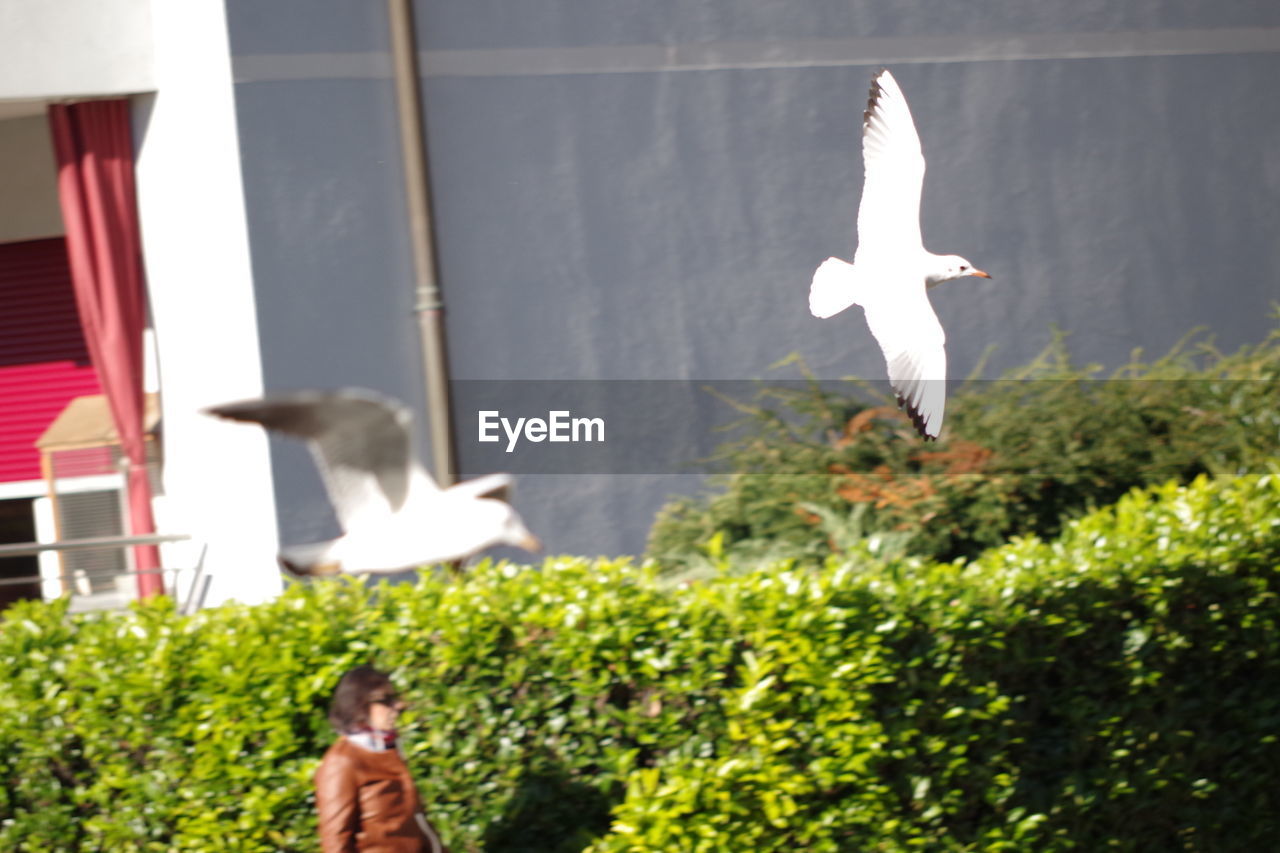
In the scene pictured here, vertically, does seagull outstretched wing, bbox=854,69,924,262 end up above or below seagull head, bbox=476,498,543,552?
above

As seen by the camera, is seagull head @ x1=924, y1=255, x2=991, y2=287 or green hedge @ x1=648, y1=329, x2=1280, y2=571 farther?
green hedge @ x1=648, y1=329, x2=1280, y2=571

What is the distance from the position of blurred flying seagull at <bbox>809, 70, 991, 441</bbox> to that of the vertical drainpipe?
7.49 ft

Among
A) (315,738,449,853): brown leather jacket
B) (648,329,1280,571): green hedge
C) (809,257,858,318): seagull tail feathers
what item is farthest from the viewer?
(648,329,1280,571): green hedge

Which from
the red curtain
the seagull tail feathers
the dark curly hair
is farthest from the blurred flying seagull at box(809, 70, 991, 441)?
the red curtain

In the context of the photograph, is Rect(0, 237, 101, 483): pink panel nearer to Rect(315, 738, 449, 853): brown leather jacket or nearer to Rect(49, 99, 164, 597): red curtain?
Rect(49, 99, 164, 597): red curtain

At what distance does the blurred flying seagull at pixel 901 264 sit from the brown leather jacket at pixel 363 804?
1675mm

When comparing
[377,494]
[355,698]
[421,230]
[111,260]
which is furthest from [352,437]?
[111,260]

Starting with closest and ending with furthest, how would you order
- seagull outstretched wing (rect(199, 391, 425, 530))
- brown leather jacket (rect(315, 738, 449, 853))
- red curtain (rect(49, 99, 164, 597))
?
seagull outstretched wing (rect(199, 391, 425, 530)) < brown leather jacket (rect(315, 738, 449, 853)) < red curtain (rect(49, 99, 164, 597))

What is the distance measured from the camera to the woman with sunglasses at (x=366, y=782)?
3441mm

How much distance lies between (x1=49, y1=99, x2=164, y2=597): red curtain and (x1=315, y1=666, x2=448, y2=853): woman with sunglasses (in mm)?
3090

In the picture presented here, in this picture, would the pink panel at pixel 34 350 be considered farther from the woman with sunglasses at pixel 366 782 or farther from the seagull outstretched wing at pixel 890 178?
the seagull outstretched wing at pixel 890 178

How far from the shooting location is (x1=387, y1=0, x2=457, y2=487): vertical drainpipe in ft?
18.4

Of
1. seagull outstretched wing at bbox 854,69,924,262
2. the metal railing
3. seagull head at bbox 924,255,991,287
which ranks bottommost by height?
the metal railing

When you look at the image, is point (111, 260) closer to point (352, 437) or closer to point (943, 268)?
point (943, 268)
